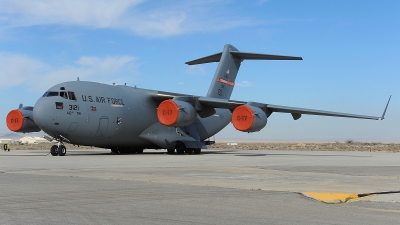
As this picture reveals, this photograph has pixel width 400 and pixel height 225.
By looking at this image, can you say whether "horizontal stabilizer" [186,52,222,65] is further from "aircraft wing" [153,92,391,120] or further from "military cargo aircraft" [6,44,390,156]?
"aircraft wing" [153,92,391,120]

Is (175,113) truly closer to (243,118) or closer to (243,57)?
(243,118)

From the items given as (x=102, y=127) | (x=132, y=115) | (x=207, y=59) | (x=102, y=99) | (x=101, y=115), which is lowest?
(x=102, y=127)

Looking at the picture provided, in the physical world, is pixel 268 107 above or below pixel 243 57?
below

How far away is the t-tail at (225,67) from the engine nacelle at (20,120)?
13.1 m

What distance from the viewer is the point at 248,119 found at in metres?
29.9

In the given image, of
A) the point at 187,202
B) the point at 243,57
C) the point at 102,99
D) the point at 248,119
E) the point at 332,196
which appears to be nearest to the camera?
the point at 187,202

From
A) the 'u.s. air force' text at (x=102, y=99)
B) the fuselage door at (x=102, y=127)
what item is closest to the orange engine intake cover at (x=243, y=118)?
the 'u.s. air force' text at (x=102, y=99)

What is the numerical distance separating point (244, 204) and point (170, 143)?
87.1ft

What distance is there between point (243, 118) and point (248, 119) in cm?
35

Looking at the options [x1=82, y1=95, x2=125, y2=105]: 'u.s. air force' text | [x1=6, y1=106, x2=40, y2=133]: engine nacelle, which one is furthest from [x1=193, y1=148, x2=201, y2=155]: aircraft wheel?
[x1=6, y1=106, x2=40, y2=133]: engine nacelle

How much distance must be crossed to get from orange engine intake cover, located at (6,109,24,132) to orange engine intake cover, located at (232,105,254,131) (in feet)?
46.0

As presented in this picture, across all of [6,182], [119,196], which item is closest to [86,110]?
[6,182]

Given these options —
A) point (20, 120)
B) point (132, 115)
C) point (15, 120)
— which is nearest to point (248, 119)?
point (132, 115)

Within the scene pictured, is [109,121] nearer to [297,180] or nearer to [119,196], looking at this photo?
[297,180]
